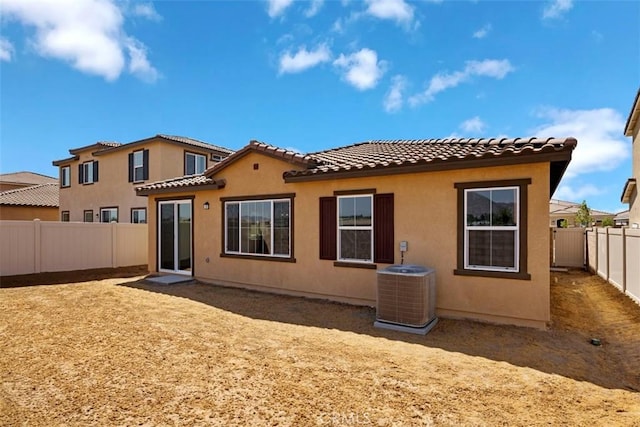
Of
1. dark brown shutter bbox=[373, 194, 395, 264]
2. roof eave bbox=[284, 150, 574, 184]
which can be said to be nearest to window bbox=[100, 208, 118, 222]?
roof eave bbox=[284, 150, 574, 184]

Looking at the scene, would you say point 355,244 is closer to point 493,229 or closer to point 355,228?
point 355,228

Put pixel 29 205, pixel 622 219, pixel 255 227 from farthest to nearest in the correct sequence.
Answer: pixel 622 219 → pixel 29 205 → pixel 255 227

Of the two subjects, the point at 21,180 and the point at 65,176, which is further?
the point at 21,180

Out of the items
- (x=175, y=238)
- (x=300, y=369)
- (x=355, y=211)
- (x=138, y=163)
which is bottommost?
(x=300, y=369)

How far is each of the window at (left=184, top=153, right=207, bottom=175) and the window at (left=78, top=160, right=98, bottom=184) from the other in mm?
6758

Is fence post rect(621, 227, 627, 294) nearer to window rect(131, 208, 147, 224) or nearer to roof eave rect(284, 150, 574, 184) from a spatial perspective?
roof eave rect(284, 150, 574, 184)

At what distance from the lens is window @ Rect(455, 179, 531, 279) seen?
21.5 ft

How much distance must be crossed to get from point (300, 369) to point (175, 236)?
934cm

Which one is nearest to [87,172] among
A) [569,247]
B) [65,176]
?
[65,176]

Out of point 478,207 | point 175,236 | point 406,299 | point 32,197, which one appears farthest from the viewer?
point 32,197

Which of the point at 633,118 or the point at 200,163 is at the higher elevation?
the point at 633,118

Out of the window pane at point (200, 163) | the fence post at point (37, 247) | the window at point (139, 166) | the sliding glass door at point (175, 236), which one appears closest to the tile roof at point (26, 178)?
the window at point (139, 166)

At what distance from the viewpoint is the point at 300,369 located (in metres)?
4.62

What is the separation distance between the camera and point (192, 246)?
11.9 metres
